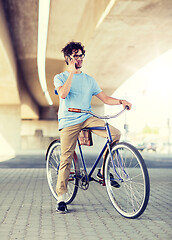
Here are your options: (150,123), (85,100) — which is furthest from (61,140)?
(150,123)

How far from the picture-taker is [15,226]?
12.5 feet

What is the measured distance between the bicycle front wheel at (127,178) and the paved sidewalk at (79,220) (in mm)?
138

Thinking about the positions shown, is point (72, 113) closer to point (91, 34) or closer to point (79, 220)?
point (79, 220)

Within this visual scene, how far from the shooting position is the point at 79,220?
4.10 metres

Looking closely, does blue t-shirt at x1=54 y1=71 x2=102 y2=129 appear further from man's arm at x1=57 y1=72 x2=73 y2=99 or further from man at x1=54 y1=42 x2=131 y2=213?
man's arm at x1=57 y1=72 x2=73 y2=99

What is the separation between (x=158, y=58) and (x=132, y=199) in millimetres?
12623

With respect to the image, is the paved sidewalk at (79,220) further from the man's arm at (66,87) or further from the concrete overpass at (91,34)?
the concrete overpass at (91,34)

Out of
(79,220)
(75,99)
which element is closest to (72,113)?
(75,99)

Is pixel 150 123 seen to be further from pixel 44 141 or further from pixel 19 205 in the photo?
pixel 19 205

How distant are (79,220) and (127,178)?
2.14ft

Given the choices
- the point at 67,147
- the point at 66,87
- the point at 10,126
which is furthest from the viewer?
the point at 10,126

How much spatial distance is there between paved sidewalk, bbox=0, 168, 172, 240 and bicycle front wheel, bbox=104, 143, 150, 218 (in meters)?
0.14

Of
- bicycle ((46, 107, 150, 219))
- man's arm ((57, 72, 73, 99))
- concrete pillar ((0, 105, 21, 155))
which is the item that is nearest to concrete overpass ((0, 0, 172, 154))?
man's arm ((57, 72, 73, 99))

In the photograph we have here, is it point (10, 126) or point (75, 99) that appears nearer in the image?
point (75, 99)
